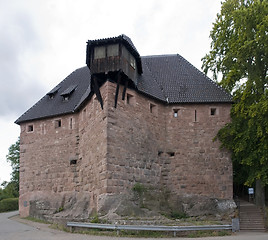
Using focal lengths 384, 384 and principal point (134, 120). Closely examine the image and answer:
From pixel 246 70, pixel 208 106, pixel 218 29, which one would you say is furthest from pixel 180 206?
pixel 218 29

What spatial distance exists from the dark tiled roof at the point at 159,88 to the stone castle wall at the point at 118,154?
1.65ft

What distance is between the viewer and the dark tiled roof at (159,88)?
23875 mm

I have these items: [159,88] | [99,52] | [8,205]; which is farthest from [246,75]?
[8,205]

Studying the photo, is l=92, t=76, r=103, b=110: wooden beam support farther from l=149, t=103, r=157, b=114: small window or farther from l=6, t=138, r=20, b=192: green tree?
l=6, t=138, r=20, b=192: green tree

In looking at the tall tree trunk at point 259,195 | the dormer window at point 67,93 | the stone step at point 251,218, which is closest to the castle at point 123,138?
the dormer window at point 67,93

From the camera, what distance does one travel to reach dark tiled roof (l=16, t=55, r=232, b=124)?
2388 centimetres

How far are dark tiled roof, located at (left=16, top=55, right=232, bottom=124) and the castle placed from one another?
0.22 ft

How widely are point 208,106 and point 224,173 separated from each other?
167 inches

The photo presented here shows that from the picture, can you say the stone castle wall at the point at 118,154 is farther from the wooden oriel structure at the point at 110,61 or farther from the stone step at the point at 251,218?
the stone step at the point at 251,218

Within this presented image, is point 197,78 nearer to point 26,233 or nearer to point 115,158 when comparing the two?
point 115,158

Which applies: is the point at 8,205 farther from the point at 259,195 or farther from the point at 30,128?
the point at 259,195

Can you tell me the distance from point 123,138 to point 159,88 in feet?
19.1

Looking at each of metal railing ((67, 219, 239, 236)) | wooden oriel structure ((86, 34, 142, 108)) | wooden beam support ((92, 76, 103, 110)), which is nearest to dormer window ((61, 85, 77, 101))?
wooden oriel structure ((86, 34, 142, 108))

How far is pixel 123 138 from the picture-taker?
2003cm
